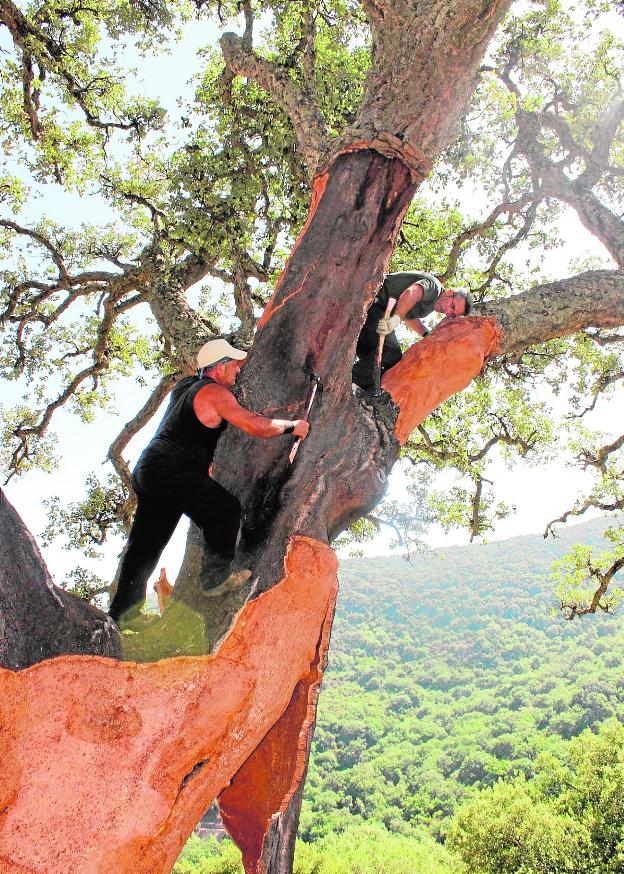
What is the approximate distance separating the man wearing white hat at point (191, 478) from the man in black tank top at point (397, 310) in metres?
1.29

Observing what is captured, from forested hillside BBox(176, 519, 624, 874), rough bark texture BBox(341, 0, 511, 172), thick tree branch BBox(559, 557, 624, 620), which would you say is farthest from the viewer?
forested hillside BBox(176, 519, 624, 874)

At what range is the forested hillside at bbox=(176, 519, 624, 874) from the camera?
2853 centimetres

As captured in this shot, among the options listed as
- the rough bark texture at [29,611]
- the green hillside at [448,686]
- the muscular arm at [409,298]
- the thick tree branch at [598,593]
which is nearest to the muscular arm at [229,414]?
the rough bark texture at [29,611]

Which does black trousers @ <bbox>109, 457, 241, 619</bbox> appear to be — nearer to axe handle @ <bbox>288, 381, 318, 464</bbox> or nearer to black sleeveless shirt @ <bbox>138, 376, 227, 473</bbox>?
black sleeveless shirt @ <bbox>138, 376, 227, 473</bbox>

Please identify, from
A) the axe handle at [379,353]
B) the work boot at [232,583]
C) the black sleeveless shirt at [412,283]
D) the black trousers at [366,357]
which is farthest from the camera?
the black sleeveless shirt at [412,283]

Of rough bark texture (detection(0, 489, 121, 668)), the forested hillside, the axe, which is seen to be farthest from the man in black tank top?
the forested hillside

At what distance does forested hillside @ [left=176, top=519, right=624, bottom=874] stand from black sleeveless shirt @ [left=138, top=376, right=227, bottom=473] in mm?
8084

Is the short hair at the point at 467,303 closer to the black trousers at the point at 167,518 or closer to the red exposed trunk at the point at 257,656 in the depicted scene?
the red exposed trunk at the point at 257,656

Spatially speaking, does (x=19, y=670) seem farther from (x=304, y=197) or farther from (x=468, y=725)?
(x=468, y=725)

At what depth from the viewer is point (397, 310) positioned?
4.84 metres

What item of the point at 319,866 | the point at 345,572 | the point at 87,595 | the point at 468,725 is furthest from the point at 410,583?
the point at 87,595

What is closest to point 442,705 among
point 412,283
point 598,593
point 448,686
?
point 448,686

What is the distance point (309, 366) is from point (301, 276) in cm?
67

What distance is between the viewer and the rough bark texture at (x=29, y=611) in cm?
209
